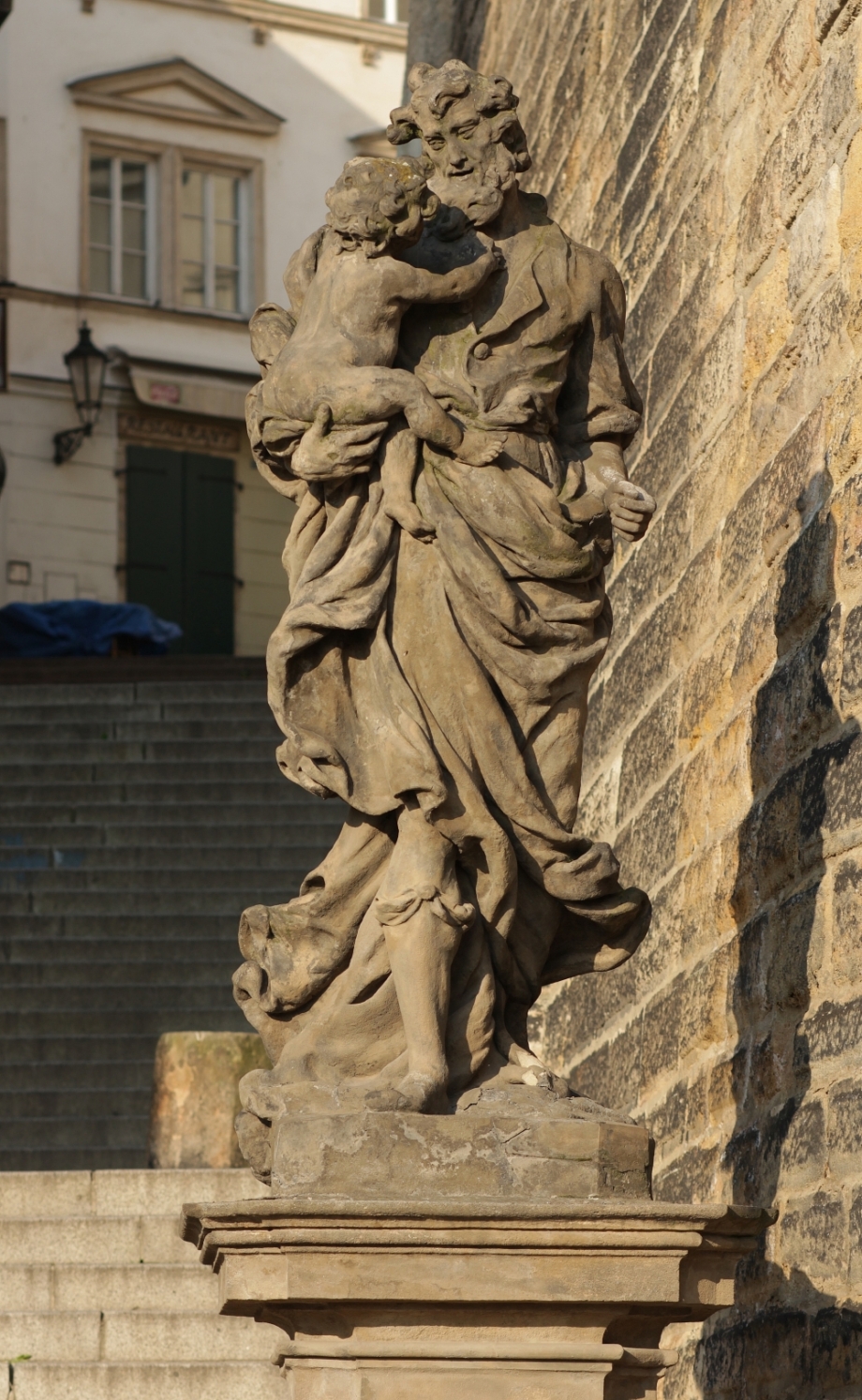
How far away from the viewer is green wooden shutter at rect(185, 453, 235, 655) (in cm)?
2264

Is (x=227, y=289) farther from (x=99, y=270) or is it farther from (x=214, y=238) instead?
(x=99, y=270)

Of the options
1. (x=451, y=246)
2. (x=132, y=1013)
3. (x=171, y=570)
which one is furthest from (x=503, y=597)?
(x=171, y=570)

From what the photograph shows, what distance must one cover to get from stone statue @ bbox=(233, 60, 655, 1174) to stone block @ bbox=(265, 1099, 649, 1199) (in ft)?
0.27

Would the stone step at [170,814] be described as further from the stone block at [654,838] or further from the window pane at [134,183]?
the window pane at [134,183]

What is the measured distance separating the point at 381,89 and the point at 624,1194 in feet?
73.4

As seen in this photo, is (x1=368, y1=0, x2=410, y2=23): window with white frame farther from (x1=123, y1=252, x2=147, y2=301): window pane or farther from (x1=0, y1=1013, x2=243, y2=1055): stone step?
(x1=0, y1=1013, x2=243, y2=1055): stone step

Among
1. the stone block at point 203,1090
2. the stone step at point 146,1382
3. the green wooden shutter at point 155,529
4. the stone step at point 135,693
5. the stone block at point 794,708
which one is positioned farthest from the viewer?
the green wooden shutter at point 155,529

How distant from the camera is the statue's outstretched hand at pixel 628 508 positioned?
12.2ft

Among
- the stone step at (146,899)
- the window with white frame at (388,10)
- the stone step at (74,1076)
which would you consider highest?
the window with white frame at (388,10)

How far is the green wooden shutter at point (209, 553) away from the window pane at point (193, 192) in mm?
2861

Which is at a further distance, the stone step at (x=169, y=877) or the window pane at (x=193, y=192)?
the window pane at (x=193, y=192)

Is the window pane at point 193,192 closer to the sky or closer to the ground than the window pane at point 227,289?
closer to the sky

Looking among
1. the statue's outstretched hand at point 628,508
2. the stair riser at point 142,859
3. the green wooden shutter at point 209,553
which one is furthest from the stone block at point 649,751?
the green wooden shutter at point 209,553

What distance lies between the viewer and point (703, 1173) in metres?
5.09
